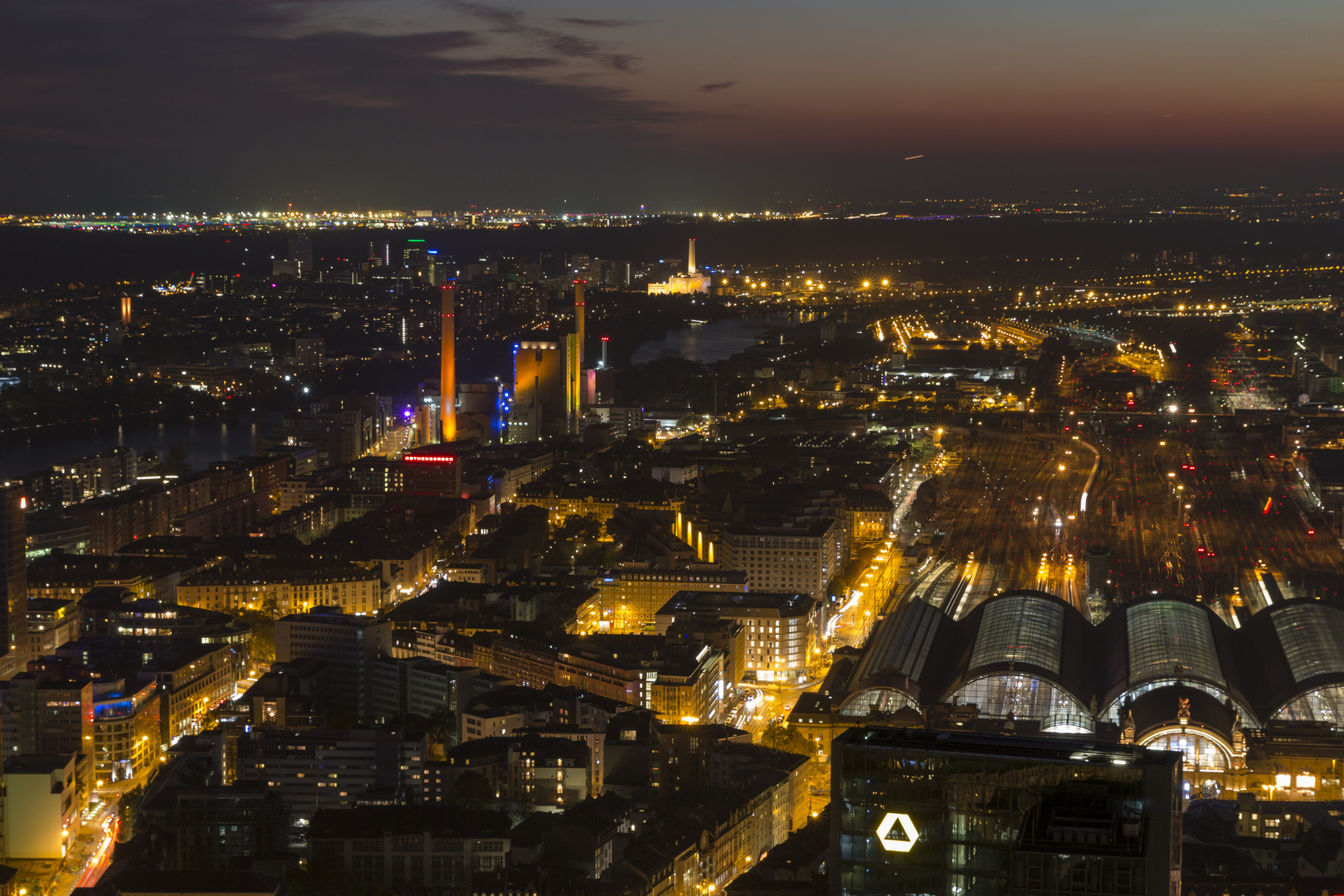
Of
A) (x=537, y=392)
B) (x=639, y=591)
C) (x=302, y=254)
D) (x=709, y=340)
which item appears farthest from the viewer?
(x=302, y=254)

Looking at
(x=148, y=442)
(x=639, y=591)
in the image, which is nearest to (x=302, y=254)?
(x=148, y=442)

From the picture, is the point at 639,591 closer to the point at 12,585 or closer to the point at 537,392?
the point at 12,585

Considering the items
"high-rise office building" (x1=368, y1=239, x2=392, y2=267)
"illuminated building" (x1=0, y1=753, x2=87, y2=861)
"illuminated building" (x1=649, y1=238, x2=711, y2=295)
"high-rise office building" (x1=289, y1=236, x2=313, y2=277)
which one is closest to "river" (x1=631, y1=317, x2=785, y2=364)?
"illuminated building" (x1=649, y1=238, x2=711, y2=295)

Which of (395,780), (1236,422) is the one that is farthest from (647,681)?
(1236,422)

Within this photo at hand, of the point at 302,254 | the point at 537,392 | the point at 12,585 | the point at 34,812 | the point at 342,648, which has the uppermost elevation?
the point at 302,254

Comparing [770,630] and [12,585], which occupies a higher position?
[12,585]

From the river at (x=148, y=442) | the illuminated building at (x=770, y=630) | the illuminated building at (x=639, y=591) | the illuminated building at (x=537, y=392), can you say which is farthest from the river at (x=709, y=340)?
the illuminated building at (x=770, y=630)

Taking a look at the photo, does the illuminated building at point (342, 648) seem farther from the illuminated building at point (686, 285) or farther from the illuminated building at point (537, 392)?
the illuminated building at point (686, 285)
